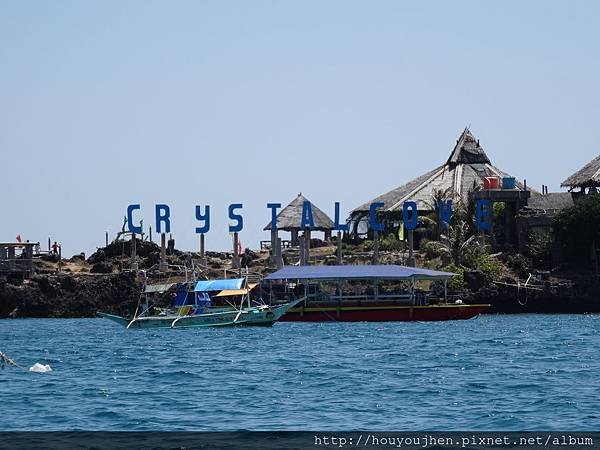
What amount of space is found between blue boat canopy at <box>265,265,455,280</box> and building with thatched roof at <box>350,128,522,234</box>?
2923 cm

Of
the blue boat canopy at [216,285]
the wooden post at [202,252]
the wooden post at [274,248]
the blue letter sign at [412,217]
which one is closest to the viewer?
the blue boat canopy at [216,285]

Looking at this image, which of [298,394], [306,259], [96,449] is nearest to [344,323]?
[306,259]

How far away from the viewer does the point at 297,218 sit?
12756 cm

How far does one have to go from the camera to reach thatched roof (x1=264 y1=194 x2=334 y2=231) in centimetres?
12622

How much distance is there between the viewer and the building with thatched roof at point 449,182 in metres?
129

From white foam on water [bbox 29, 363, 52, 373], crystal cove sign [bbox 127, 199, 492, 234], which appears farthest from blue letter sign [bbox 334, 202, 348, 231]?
white foam on water [bbox 29, 363, 52, 373]

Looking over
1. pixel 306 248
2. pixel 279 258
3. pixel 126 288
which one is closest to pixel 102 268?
pixel 126 288

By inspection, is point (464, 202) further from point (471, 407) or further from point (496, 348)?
point (471, 407)

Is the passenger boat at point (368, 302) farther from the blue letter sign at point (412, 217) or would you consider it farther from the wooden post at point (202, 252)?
the wooden post at point (202, 252)

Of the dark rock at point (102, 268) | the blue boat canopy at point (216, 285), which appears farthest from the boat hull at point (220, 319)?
the dark rock at point (102, 268)

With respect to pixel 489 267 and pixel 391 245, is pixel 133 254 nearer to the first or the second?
pixel 391 245

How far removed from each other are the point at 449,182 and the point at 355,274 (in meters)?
39.7

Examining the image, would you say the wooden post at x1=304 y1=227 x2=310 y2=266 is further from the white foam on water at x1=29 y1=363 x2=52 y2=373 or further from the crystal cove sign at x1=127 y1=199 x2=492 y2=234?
the white foam on water at x1=29 y1=363 x2=52 y2=373

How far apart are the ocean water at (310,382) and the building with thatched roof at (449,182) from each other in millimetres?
50150
